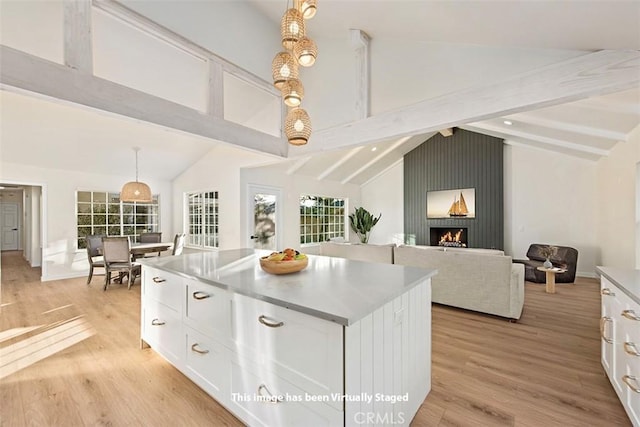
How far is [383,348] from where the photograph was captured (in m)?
1.32

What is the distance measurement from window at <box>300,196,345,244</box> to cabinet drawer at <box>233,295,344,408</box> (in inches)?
201

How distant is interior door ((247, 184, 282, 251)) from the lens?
214 inches

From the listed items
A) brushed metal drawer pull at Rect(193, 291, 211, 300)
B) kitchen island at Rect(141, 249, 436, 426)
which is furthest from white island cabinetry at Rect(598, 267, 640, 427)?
brushed metal drawer pull at Rect(193, 291, 211, 300)

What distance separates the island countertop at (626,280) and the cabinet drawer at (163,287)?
2.71m

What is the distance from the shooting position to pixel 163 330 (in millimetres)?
2189

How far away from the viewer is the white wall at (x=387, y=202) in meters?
8.09

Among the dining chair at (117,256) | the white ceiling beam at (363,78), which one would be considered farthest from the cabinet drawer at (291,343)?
the dining chair at (117,256)

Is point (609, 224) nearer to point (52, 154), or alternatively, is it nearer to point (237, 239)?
point (237, 239)

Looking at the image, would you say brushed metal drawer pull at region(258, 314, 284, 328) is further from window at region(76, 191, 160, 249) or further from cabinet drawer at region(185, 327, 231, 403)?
window at region(76, 191, 160, 249)

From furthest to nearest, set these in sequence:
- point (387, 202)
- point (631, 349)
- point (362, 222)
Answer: point (387, 202) → point (362, 222) → point (631, 349)

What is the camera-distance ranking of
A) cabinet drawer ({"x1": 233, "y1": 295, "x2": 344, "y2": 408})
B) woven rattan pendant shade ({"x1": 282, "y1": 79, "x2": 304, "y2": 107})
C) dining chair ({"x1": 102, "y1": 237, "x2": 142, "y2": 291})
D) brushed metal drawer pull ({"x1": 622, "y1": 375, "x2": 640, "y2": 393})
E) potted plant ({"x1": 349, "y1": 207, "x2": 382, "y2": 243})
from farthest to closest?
potted plant ({"x1": 349, "y1": 207, "x2": 382, "y2": 243}) < dining chair ({"x1": 102, "y1": 237, "x2": 142, "y2": 291}) < woven rattan pendant shade ({"x1": 282, "y1": 79, "x2": 304, "y2": 107}) < brushed metal drawer pull ({"x1": 622, "y1": 375, "x2": 640, "y2": 393}) < cabinet drawer ({"x1": 233, "y1": 295, "x2": 344, "y2": 408})

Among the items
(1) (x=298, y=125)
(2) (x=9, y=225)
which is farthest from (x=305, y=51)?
(2) (x=9, y=225)

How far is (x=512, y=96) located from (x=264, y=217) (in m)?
4.57

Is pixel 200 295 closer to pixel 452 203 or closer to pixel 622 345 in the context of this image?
pixel 622 345
